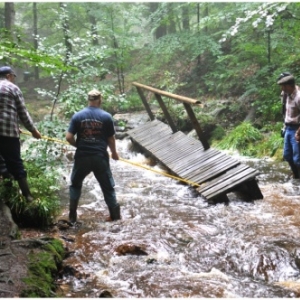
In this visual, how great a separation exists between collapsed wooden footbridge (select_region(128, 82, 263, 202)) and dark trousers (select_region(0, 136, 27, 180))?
124 inches

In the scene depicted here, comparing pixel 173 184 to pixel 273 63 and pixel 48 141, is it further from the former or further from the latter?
pixel 273 63

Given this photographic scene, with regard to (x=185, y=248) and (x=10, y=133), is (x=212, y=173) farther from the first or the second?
(x=10, y=133)

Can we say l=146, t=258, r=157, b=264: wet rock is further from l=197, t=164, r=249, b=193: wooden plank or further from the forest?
l=197, t=164, r=249, b=193: wooden plank

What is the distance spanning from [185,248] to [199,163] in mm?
3476

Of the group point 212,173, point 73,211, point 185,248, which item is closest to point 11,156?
point 73,211

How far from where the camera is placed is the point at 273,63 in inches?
519

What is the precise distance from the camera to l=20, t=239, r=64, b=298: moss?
322cm

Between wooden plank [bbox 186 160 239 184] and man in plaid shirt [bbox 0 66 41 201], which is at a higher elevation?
man in plaid shirt [bbox 0 66 41 201]

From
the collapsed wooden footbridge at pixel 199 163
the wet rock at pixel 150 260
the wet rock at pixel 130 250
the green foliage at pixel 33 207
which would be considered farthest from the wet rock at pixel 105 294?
the collapsed wooden footbridge at pixel 199 163

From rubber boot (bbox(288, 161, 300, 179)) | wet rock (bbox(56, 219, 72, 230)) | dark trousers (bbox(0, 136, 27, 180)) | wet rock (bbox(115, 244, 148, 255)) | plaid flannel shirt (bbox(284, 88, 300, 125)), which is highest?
plaid flannel shirt (bbox(284, 88, 300, 125))

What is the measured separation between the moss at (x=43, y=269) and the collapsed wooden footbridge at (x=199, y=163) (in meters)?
3.10

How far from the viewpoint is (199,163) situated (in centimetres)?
792

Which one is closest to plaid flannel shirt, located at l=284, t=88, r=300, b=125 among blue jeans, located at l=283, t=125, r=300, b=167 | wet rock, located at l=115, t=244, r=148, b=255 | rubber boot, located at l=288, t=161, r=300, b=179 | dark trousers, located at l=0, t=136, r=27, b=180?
blue jeans, located at l=283, t=125, r=300, b=167

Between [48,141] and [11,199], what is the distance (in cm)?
192
